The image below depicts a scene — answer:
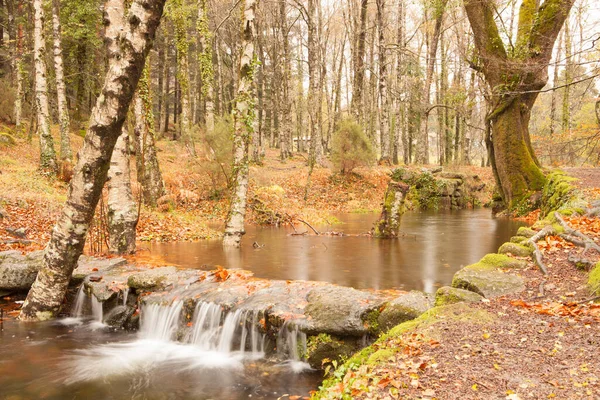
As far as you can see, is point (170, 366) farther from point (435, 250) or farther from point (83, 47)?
point (83, 47)

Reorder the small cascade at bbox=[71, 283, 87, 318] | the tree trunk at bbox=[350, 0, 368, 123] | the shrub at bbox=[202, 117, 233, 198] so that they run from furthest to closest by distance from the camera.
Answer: the tree trunk at bbox=[350, 0, 368, 123] → the shrub at bbox=[202, 117, 233, 198] → the small cascade at bbox=[71, 283, 87, 318]

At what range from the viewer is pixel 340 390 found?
3383 millimetres

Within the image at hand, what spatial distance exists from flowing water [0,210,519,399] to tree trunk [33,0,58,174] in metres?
9.57

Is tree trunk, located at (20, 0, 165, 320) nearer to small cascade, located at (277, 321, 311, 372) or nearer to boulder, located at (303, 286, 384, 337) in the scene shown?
small cascade, located at (277, 321, 311, 372)

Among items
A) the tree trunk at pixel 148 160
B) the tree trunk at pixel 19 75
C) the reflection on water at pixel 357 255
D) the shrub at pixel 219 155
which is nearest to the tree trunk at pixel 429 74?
the reflection on water at pixel 357 255

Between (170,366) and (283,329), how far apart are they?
66.2 inches

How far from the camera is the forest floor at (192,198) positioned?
10.7m

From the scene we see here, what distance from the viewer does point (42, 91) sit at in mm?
15117

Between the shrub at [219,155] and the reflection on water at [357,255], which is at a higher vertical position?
the shrub at [219,155]

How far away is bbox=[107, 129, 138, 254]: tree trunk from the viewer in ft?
28.8

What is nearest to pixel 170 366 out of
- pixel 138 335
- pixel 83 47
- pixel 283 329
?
pixel 138 335

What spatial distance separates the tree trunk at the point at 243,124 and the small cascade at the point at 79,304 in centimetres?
366

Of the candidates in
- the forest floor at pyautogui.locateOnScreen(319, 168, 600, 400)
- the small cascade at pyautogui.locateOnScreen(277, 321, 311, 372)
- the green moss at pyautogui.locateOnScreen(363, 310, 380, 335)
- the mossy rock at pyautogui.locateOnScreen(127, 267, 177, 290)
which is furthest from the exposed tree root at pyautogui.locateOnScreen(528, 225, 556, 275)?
the mossy rock at pyautogui.locateOnScreen(127, 267, 177, 290)

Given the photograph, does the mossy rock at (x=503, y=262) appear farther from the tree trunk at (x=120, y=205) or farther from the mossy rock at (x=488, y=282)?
the tree trunk at (x=120, y=205)
